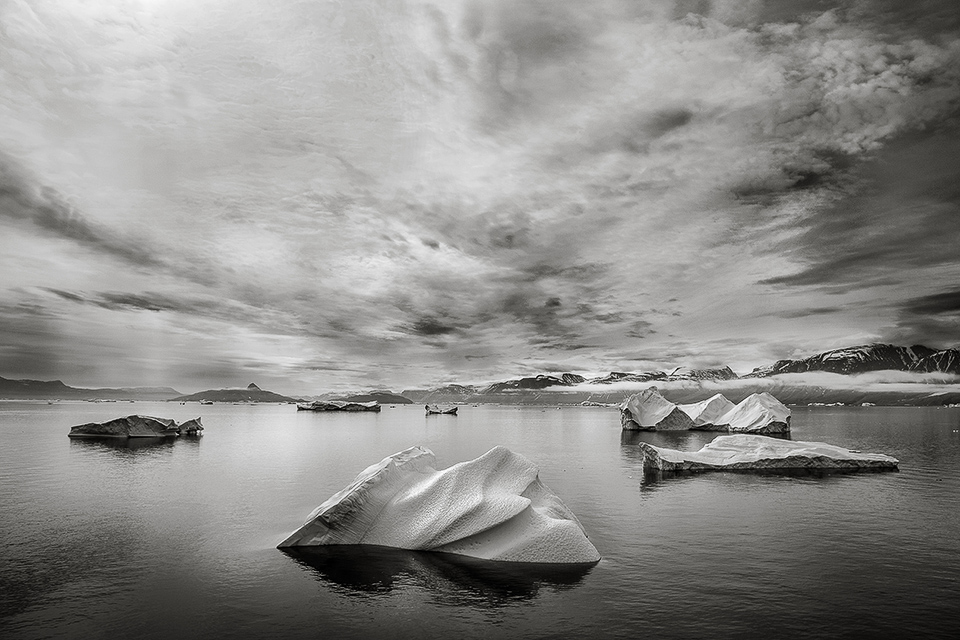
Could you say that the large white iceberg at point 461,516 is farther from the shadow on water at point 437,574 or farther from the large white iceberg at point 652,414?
the large white iceberg at point 652,414

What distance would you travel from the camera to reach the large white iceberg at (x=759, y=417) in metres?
56.8

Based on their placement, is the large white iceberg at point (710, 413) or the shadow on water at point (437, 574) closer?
the shadow on water at point (437, 574)

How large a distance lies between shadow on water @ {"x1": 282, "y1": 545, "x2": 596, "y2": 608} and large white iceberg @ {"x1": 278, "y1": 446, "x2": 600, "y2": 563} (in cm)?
28

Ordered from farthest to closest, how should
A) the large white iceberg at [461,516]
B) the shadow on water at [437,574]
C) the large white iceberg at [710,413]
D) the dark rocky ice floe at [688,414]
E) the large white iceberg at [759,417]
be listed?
1. the large white iceberg at [710,413]
2. the dark rocky ice floe at [688,414]
3. the large white iceberg at [759,417]
4. the large white iceberg at [461,516]
5. the shadow on water at [437,574]

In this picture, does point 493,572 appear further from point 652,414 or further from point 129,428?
point 652,414

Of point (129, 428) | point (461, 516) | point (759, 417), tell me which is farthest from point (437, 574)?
point (759, 417)

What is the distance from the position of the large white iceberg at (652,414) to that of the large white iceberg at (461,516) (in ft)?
182

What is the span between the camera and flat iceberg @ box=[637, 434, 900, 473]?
28.9 m

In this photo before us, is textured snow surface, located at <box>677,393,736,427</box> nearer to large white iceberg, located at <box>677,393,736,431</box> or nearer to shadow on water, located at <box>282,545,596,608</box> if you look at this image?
large white iceberg, located at <box>677,393,736,431</box>

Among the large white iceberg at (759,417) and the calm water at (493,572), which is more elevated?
the large white iceberg at (759,417)

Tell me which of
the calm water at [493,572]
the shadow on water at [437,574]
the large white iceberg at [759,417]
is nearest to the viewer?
the calm water at [493,572]

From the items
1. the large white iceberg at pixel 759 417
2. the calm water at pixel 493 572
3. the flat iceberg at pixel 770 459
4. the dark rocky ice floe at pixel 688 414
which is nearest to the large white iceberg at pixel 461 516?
the calm water at pixel 493 572

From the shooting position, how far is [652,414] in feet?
222

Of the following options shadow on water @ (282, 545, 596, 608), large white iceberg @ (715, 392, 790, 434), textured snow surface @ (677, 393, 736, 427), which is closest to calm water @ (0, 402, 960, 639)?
shadow on water @ (282, 545, 596, 608)
